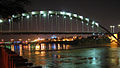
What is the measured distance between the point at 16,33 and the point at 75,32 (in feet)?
72.9

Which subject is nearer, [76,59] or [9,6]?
[9,6]

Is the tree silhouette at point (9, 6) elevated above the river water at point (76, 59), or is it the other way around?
the tree silhouette at point (9, 6)

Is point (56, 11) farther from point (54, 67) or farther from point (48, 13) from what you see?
point (54, 67)

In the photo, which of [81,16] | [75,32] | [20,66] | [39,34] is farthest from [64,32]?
[20,66]

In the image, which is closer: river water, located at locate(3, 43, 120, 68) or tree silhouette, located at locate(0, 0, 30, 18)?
tree silhouette, located at locate(0, 0, 30, 18)

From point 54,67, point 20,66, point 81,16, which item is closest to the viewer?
point 20,66

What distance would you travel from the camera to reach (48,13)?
204ft

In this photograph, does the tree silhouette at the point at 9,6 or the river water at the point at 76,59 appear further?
the river water at the point at 76,59

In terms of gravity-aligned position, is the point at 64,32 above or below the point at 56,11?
below

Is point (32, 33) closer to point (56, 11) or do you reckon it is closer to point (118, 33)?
point (56, 11)

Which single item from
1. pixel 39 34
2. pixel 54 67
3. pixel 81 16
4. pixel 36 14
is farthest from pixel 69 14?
pixel 54 67

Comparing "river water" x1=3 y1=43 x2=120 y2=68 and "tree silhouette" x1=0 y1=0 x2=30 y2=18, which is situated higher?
"tree silhouette" x1=0 y1=0 x2=30 y2=18

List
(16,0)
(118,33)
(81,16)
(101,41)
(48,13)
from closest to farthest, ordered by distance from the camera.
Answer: (16,0) < (48,13) < (81,16) < (118,33) < (101,41)

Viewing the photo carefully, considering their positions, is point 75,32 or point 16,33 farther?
point 75,32
